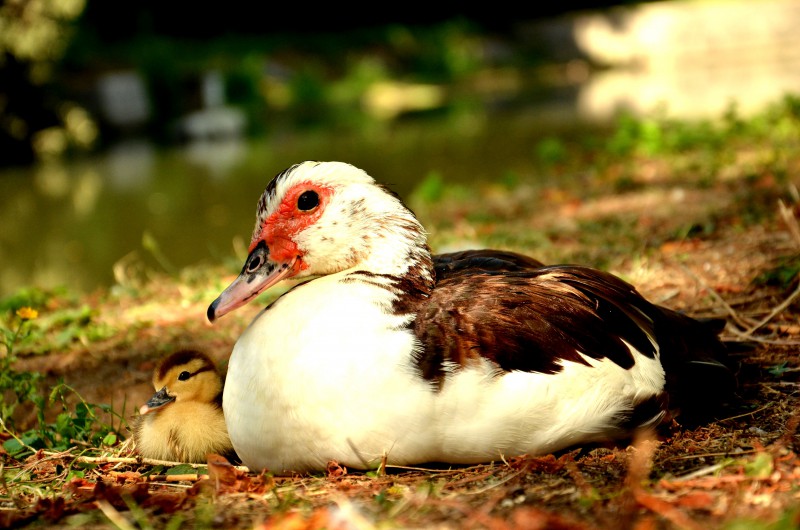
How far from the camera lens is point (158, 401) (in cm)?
310

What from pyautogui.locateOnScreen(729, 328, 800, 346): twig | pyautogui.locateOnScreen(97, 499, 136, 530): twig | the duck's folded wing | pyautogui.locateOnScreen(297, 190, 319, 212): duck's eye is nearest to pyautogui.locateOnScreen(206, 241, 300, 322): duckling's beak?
pyautogui.locateOnScreen(297, 190, 319, 212): duck's eye

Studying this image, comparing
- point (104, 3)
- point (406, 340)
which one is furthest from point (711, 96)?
point (104, 3)

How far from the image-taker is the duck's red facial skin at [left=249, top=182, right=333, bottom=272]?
284 cm

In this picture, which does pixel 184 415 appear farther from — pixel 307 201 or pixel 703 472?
pixel 703 472

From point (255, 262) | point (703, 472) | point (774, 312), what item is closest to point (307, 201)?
point (255, 262)

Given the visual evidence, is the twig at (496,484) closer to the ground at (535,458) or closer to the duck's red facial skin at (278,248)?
the ground at (535,458)

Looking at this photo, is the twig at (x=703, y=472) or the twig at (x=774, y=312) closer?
the twig at (x=703, y=472)

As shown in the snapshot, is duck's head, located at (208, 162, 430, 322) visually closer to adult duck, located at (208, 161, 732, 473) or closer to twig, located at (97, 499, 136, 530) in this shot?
adult duck, located at (208, 161, 732, 473)

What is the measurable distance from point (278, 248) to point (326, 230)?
0.56 feet

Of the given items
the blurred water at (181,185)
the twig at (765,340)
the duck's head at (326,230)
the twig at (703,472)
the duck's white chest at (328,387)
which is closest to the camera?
the twig at (703,472)

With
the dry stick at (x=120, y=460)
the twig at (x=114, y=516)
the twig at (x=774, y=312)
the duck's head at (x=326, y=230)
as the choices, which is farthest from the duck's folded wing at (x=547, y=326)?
the dry stick at (x=120, y=460)

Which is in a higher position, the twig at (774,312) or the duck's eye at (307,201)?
the duck's eye at (307,201)

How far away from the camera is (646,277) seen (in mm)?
4305

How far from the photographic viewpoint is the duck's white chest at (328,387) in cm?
248
